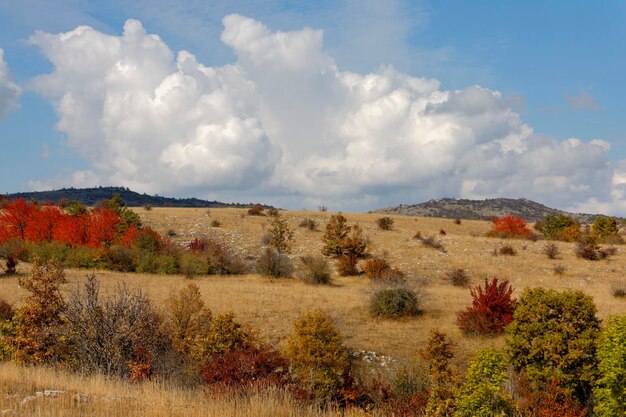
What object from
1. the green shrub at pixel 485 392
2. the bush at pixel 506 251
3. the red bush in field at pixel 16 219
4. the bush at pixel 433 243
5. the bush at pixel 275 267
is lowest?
the bush at pixel 275 267

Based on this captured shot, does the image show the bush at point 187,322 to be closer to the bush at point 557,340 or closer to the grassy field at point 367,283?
the grassy field at point 367,283

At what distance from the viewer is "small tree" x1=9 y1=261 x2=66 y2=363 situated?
14109mm

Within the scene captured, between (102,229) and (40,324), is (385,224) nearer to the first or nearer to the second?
(102,229)

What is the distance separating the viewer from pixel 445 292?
2877cm

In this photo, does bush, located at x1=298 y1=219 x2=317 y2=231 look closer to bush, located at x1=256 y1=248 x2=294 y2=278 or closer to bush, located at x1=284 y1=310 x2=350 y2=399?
bush, located at x1=256 y1=248 x2=294 y2=278

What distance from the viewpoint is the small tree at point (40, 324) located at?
14.1 metres

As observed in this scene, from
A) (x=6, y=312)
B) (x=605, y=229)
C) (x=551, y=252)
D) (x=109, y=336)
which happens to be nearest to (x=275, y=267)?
(x=6, y=312)

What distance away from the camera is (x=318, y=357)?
13.7 meters

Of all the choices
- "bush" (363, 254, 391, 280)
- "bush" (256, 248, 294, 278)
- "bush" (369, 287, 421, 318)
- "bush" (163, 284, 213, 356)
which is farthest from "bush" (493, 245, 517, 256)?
"bush" (163, 284, 213, 356)

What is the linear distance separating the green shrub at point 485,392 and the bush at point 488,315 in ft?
40.5

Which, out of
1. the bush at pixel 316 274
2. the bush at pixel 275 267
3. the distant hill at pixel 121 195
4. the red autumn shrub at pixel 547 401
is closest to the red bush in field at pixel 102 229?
the bush at pixel 275 267

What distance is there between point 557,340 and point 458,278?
72.5ft

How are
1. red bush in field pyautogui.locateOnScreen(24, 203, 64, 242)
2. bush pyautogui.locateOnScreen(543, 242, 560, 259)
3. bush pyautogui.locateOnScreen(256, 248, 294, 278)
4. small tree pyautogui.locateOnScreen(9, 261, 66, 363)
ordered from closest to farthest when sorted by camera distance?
1. small tree pyautogui.locateOnScreen(9, 261, 66, 363)
2. bush pyautogui.locateOnScreen(256, 248, 294, 278)
3. bush pyautogui.locateOnScreen(543, 242, 560, 259)
4. red bush in field pyautogui.locateOnScreen(24, 203, 64, 242)

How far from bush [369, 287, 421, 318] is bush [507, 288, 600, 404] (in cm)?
884
